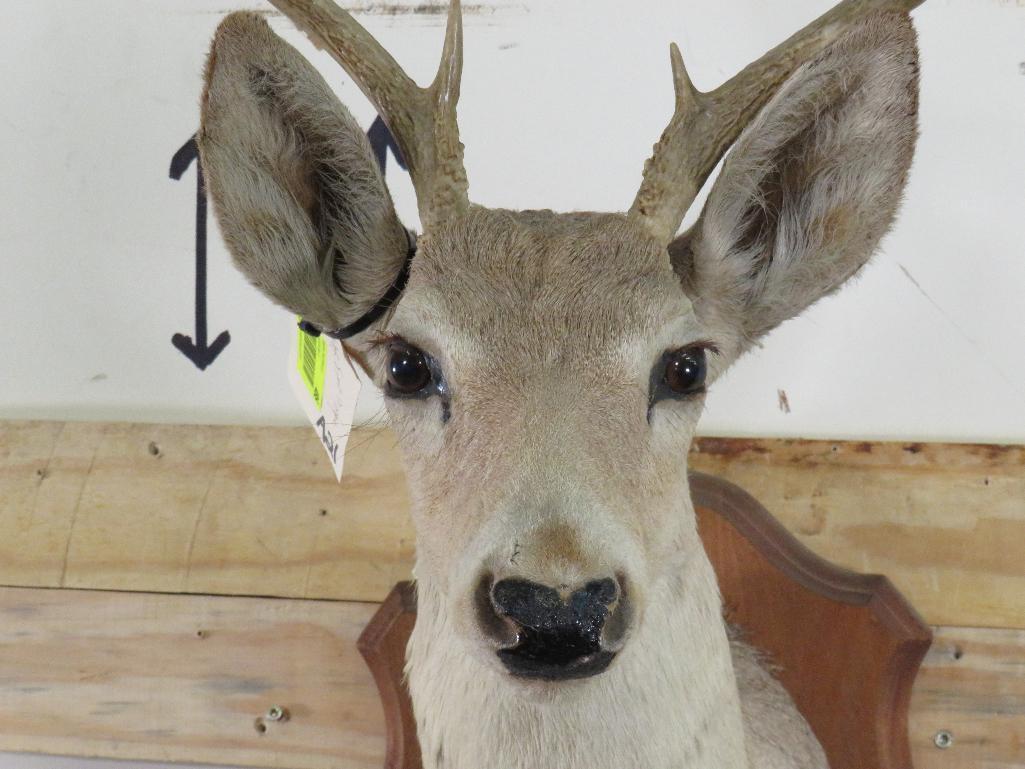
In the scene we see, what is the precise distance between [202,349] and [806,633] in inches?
49.6

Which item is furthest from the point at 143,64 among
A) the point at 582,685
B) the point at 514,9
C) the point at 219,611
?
the point at 582,685

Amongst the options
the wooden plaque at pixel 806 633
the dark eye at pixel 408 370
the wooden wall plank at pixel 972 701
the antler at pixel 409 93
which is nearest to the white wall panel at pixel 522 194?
the wooden plaque at pixel 806 633

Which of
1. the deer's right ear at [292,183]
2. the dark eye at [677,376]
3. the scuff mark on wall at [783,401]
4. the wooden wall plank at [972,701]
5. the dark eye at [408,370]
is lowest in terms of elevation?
the wooden wall plank at [972,701]

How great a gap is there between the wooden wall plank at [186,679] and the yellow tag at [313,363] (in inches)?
18.4

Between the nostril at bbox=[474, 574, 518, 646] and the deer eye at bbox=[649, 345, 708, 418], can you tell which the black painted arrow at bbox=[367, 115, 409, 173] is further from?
the nostril at bbox=[474, 574, 518, 646]

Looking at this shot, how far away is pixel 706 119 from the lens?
1222 millimetres

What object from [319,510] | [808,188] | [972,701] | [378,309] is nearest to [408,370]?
[378,309]

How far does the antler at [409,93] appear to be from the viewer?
122 centimetres

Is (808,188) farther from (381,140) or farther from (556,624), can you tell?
(381,140)

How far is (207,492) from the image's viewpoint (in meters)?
1.90

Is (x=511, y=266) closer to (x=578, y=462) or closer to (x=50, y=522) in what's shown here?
(x=578, y=462)

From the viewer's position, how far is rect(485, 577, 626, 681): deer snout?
2.91 ft

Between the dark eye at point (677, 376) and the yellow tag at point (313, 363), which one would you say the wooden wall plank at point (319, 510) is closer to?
the yellow tag at point (313, 363)

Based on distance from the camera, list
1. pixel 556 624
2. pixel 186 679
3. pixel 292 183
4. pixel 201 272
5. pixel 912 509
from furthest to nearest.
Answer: pixel 201 272 → pixel 186 679 → pixel 912 509 → pixel 292 183 → pixel 556 624
